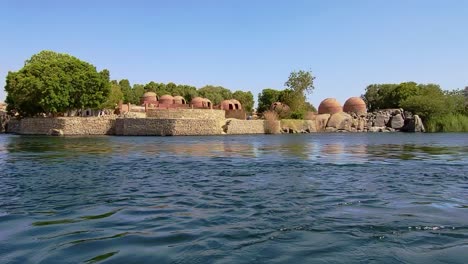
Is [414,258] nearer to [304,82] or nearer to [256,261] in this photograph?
[256,261]

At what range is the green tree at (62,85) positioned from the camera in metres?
43.6

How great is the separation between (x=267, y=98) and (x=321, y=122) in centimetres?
1415

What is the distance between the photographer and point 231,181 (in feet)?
30.7

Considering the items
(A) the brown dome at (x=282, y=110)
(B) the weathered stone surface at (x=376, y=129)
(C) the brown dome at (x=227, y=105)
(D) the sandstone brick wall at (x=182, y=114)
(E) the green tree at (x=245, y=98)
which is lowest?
(B) the weathered stone surface at (x=376, y=129)

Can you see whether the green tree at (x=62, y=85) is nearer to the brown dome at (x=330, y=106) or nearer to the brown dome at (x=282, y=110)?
the brown dome at (x=282, y=110)

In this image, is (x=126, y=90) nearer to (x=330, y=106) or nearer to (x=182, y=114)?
(x=182, y=114)

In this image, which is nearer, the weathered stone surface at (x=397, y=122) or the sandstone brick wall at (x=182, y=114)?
the sandstone brick wall at (x=182, y=114)

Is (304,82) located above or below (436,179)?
above

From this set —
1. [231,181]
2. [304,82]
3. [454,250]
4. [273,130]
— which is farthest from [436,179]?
[304,82]

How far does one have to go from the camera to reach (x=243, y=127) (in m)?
51.6

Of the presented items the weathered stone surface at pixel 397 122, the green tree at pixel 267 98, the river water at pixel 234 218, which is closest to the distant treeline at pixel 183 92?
the green tree at pixel 267 98

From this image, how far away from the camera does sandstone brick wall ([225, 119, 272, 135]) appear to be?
5085cm

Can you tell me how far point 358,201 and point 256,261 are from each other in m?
3.41

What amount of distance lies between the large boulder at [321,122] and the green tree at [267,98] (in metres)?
10.1
